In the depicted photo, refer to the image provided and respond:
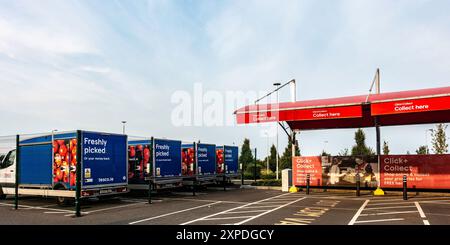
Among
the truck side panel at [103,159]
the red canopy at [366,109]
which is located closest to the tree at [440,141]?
the red canopy at [366,109]

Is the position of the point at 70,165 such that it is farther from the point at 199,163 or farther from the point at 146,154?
the point at 199,163

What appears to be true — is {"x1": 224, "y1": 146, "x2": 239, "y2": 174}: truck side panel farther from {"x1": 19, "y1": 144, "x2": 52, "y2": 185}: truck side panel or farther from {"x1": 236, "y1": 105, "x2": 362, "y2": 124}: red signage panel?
{"x1": 19, "y1": 144, "x2": 52, "y2": 185}: truck side panel

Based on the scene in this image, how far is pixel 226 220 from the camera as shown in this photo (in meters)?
11.0

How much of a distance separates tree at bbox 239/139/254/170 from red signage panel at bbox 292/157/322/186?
2274 centimetres

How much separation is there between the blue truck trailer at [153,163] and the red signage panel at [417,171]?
11194mm

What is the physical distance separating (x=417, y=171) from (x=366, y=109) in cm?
401

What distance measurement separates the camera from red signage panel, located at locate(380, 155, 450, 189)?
18.2 meters

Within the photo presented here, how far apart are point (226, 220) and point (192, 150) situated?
1076 centimetres

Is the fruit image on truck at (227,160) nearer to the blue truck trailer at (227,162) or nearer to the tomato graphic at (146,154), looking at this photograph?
the blue truck trailer at (227,162)

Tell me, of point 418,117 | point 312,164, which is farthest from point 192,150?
point 418,117

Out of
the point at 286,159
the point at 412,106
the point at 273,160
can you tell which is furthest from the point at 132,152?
the point at 273,160

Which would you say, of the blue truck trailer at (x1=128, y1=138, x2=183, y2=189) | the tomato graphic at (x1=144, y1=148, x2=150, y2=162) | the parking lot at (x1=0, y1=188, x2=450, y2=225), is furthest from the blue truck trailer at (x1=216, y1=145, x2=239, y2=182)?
the parking lot at (x1=0, y1=188, x2=450, y2=225)

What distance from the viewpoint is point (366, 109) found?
64.8 feet

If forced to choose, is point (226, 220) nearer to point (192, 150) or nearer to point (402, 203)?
point (402, 203)
